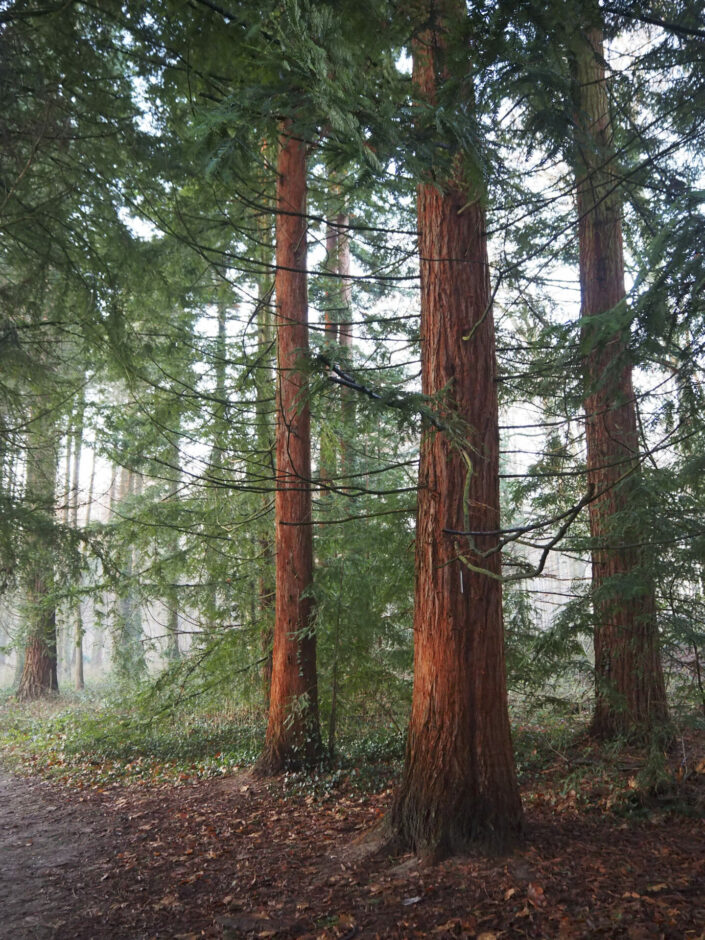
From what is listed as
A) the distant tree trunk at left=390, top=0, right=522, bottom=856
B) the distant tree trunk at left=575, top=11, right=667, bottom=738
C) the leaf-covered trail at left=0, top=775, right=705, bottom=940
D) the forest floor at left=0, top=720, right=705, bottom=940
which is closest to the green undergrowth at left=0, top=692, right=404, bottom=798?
the forest floor at left=0, top=720, right=705, bottom=940

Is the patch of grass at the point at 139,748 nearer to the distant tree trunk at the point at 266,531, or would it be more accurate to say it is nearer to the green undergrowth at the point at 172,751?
the green undergrowth at the point at 172,751

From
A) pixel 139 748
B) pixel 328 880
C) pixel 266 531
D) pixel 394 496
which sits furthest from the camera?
pixel 139 748

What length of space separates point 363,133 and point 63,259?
355 cm

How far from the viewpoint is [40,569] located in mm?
7652

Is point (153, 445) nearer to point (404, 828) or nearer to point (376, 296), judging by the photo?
point (376, 296)

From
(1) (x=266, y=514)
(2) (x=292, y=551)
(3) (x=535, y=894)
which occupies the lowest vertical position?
(3) (x=535, y=894)

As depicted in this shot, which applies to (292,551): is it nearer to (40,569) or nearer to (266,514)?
(266,514)

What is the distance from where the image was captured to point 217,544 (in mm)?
9680

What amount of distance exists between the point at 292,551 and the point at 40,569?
292cm

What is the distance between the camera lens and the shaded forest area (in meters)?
4.17

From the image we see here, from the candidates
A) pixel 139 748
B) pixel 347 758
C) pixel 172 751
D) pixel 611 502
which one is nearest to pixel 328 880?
pixel 347 758

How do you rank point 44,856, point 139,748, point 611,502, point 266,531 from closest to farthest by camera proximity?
point 44,856 < point 611,502 < point 266,531 < point 139,748

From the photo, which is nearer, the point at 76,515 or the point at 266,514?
the point at 266,514

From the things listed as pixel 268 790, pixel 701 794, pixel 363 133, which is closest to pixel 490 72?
pixel 363 133
